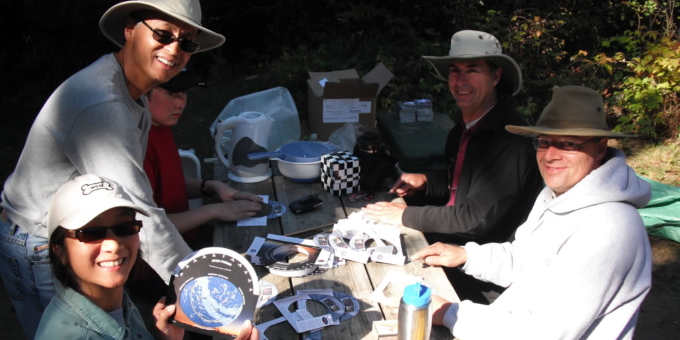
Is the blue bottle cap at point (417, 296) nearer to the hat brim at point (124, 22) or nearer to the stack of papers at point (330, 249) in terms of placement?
the stack of papers at point (330, 249)

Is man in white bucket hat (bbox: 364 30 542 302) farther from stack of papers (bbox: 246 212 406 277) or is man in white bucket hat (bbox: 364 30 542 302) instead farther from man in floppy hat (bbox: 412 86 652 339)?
man in floppy hat (bbox: 412 86 652 339)

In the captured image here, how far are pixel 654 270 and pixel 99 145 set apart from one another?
4.10m

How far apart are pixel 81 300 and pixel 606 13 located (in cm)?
833

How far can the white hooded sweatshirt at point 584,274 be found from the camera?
1.74 meters

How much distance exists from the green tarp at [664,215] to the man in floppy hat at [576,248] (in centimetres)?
284

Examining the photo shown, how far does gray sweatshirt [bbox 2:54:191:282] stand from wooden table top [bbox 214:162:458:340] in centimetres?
45

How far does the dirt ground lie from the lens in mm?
3619

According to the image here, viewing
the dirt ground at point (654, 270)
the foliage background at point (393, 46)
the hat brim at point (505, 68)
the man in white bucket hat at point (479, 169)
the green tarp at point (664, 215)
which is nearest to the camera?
the man in white bucket hat at point (479, 169)

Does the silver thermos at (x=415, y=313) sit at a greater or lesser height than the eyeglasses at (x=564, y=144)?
lesser

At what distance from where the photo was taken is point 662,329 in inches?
143

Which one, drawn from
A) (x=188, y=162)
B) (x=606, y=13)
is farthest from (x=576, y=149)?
(x=606, y=13)

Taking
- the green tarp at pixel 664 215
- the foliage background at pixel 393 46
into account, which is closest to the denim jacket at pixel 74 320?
the green tarp at pixel 664 215

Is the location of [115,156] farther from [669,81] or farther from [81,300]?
[669,81]

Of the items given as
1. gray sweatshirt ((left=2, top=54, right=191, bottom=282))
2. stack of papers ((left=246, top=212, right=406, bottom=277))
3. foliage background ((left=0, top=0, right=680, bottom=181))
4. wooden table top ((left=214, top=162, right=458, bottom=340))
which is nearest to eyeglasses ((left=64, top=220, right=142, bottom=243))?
gray sweatshirt ((left=2, top=54, right=191, bottom=282))
